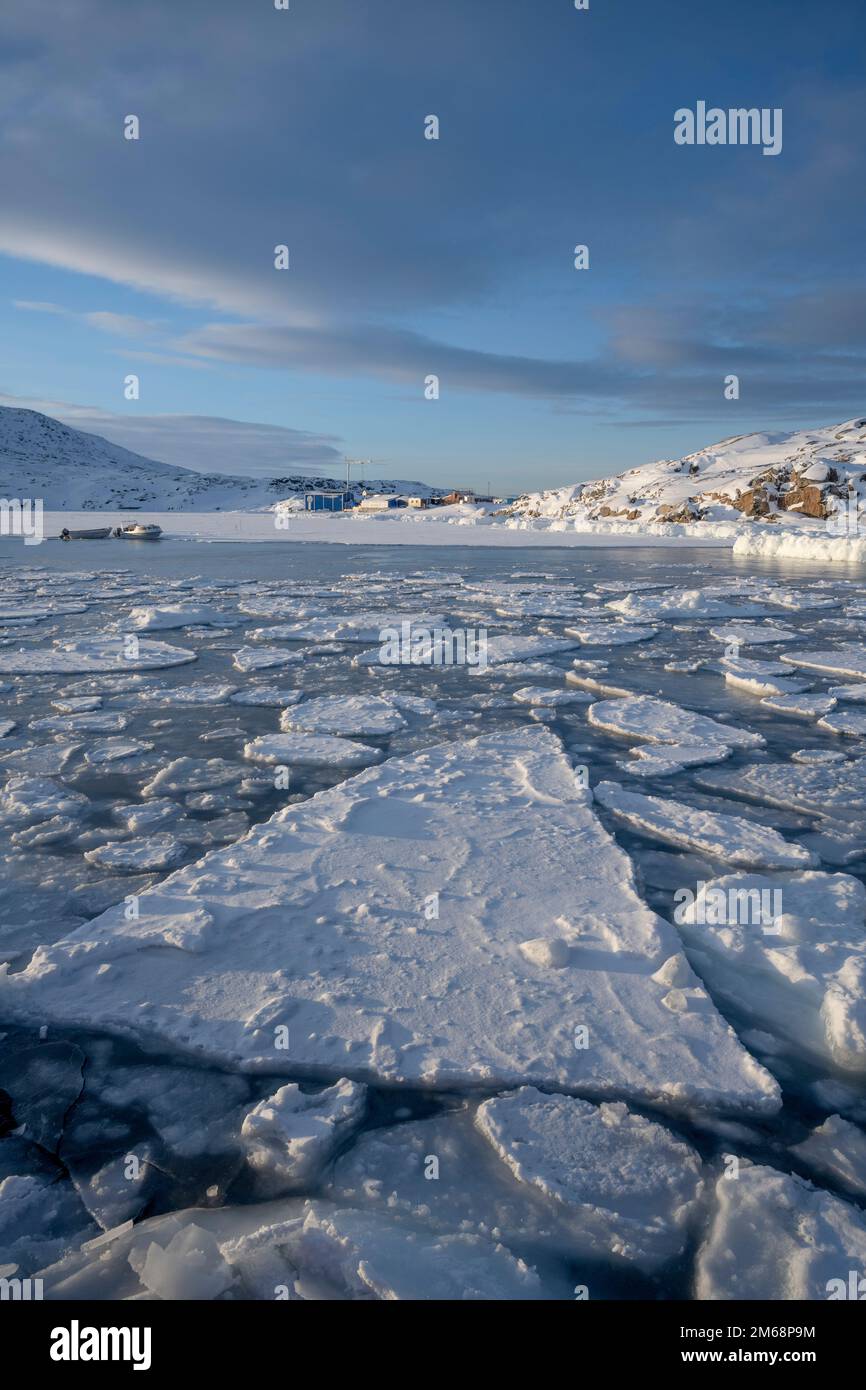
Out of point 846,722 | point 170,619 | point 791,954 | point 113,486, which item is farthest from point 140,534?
point 113,486

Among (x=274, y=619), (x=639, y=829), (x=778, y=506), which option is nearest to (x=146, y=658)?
(x=274, y=619)

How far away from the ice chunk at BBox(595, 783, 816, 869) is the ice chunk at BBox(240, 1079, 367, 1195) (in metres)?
2.01

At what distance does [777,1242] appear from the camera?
1.63 m

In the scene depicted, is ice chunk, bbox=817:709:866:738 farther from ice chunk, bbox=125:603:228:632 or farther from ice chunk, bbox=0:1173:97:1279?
ice chunk, bbox=125:603:228:632

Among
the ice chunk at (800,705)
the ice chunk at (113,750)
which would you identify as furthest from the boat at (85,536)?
the ice chunk at (800,705)

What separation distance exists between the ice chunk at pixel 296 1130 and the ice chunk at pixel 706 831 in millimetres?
2013

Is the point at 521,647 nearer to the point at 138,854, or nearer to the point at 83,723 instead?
the point at 83,723

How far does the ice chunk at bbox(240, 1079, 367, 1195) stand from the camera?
5.84 feet

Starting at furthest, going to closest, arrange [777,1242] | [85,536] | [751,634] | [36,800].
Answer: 1. [85,536]
2. [751,634]
3. [36,800]
4. [777,1242]

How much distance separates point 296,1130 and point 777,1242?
1101mm

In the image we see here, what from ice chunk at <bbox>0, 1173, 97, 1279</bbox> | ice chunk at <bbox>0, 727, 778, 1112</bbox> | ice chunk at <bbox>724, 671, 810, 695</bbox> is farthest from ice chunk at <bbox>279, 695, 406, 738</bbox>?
ice chunk at <bbox>0, 1173, 97, 1279</bbox>

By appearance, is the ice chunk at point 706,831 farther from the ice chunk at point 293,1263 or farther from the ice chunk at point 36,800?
the ice chunk at point 36,800

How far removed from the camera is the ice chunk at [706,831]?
3297mm
